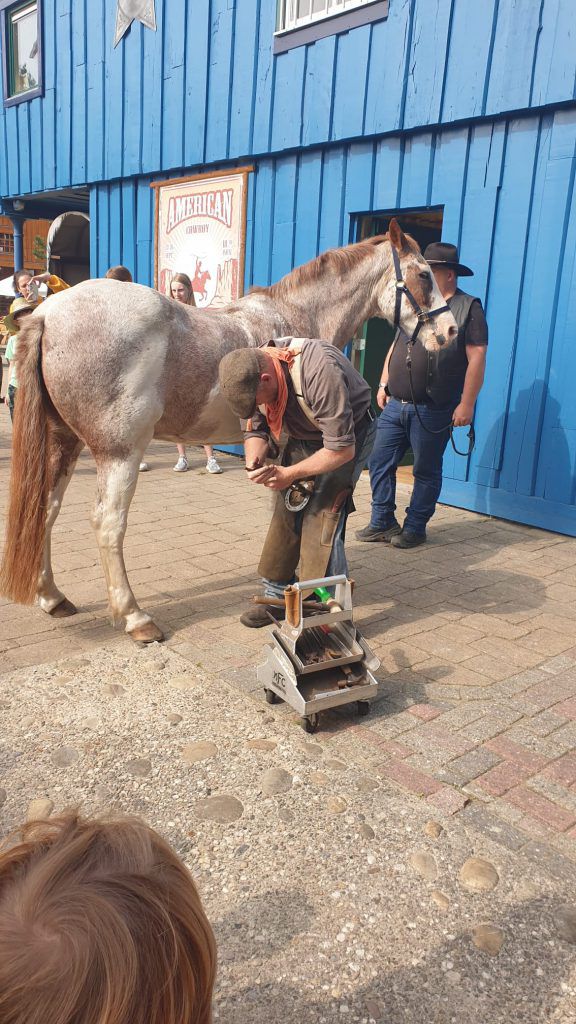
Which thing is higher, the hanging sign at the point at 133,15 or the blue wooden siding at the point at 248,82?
the hanging sign at the point at 133,15

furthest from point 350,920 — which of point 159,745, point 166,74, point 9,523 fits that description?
point 166,74

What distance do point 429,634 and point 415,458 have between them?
2.10 m

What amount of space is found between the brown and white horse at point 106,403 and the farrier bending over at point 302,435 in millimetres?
498

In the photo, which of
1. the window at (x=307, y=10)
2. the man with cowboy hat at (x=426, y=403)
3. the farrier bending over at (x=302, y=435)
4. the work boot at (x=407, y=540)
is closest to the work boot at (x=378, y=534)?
the man with cowboy hat at (x=426, y=403)

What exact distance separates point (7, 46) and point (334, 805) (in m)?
13.7

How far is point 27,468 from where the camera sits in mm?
3730

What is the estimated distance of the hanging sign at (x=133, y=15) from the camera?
30.1ft

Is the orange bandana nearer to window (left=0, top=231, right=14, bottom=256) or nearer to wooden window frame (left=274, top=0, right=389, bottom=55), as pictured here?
wooden window frame (left=274, top=0, right=389, bottom=55)

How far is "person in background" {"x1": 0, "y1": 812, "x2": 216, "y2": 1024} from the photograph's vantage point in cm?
80

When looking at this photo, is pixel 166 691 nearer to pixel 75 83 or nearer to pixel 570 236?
pixel 570 236

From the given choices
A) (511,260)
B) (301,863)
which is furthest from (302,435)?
(511,260)

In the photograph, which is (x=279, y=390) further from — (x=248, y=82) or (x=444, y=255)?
(x=248, y=82)

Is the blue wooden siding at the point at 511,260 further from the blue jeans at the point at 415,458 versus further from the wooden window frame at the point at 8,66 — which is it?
the wooden window frame at the point at 8,66

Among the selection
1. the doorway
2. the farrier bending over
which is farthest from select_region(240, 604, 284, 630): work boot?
the doorway
